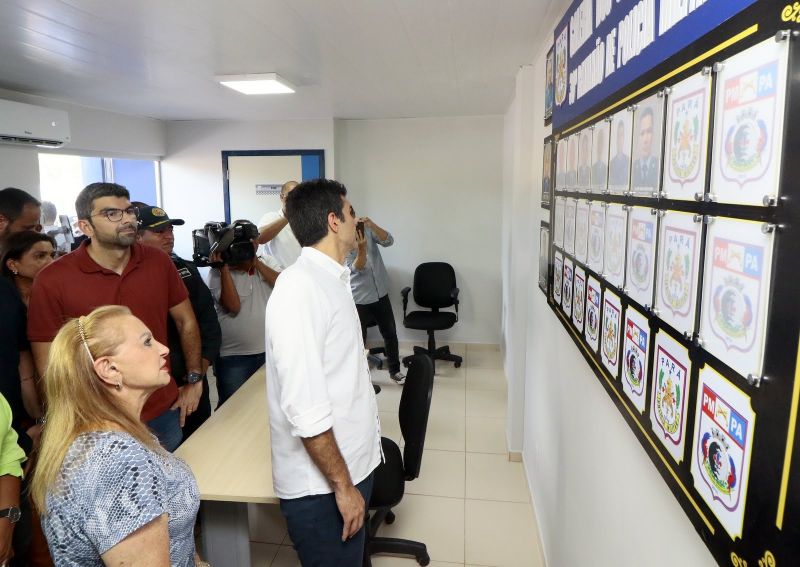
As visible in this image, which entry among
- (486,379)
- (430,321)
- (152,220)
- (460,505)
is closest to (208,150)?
(430,321)

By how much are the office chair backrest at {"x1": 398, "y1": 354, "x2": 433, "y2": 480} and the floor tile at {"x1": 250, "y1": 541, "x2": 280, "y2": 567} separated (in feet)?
2.86

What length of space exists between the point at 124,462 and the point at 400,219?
16.1 ft

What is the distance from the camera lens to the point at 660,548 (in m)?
1.10

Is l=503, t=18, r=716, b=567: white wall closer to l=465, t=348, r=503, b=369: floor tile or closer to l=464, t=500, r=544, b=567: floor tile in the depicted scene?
l=464, t=500, r=544, b=567: floor tile

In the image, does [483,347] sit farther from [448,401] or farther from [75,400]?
[75,400]

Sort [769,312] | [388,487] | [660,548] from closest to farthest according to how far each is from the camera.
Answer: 1. [769,312]
2. [660,548]
3. [388,487]

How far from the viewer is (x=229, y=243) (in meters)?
2.84

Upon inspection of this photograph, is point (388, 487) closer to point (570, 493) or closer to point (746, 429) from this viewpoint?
point (570, 493)

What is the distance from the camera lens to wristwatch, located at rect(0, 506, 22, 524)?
1546 millimetres

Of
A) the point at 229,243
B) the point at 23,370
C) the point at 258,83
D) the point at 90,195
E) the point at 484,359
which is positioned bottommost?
the point at 484,359

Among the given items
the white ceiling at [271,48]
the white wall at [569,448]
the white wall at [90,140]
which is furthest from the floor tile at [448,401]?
the white wall at [90,140]

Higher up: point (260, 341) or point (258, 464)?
point (260, 341)

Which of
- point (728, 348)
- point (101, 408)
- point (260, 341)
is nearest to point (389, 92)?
point (260, 341)

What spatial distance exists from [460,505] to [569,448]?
129cm
